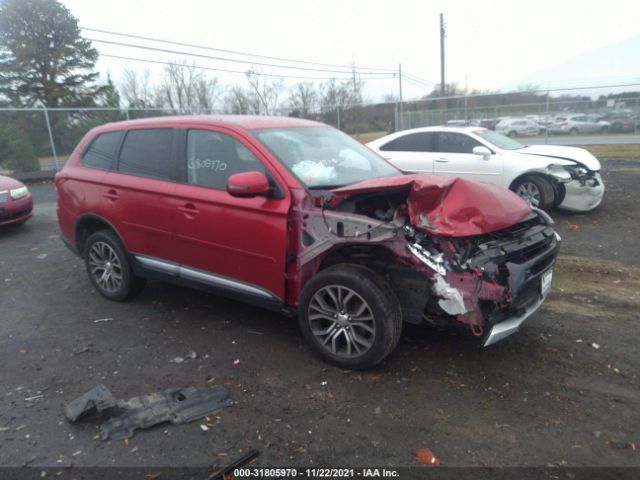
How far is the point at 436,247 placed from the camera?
125 inches

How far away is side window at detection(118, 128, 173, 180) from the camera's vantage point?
14.3 ft

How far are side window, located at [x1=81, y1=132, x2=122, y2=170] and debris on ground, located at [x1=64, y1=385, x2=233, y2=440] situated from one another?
2478 mm

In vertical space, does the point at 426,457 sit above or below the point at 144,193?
below

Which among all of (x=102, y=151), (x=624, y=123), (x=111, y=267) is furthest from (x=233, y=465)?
(x=624, y=123)

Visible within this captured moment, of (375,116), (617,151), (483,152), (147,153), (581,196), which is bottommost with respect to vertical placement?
(617,151)

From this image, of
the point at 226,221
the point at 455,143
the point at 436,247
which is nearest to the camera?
the point at 436,247

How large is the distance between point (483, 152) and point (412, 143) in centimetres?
146

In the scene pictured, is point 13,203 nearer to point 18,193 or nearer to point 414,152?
point 18,193

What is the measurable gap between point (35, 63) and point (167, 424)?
1216 inches

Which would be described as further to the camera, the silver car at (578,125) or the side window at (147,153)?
the silver car at (578,125)

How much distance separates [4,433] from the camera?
2889 mm

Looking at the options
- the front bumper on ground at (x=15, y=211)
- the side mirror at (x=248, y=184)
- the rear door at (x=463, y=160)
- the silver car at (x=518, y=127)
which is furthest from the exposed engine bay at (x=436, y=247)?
the silver car at (x=518, y=127)

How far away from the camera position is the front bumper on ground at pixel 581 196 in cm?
804

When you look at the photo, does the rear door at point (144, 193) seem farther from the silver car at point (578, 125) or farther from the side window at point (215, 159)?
the silver car at point (578, 125)
